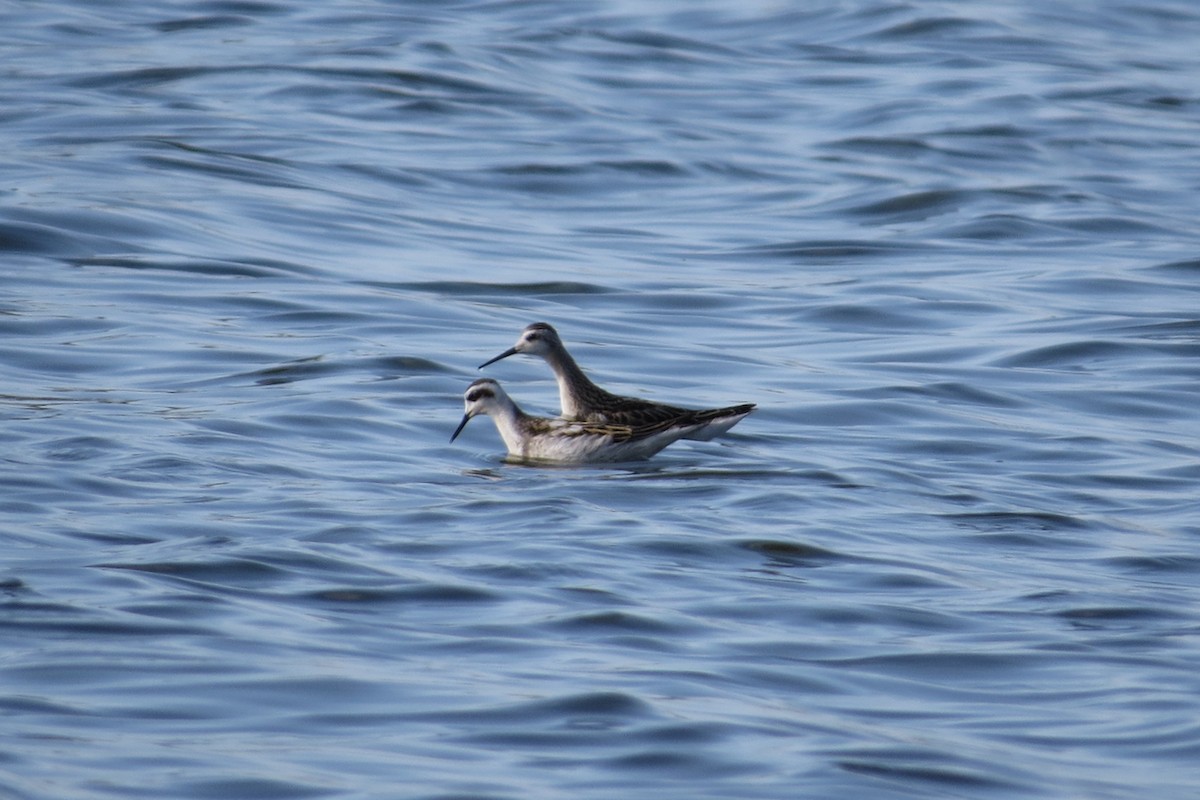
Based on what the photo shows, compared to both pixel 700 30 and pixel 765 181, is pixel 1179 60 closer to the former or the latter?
pixel 700 30

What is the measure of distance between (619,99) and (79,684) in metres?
19.7

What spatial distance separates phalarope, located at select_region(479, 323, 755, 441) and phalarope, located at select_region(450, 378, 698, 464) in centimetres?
7

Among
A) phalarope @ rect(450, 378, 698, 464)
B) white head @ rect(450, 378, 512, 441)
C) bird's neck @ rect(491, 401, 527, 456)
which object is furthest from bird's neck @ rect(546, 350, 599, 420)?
white head @ rect(450, 378, 512, 441)

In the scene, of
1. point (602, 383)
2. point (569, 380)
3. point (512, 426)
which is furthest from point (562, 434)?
point (602, 383)

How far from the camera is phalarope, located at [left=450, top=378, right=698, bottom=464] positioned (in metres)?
13.0

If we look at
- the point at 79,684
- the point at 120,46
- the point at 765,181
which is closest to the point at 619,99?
the point at 765,181

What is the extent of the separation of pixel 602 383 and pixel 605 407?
193cm

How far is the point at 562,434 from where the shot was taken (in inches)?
523

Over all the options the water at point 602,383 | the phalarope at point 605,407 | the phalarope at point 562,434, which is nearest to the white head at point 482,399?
the phalarope at point 562,434

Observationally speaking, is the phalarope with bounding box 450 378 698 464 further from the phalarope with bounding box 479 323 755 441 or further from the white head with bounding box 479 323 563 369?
the white head with bounding box 479 323 563 369

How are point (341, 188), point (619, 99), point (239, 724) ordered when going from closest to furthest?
point (239, 724) → point (341, 188) → point (619, 99)

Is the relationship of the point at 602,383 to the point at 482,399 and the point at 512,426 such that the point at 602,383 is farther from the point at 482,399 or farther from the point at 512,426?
the point at 482,399

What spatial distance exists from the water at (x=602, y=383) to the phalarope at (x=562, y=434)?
1.02 ft

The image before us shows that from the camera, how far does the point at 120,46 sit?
26859 millimetres
